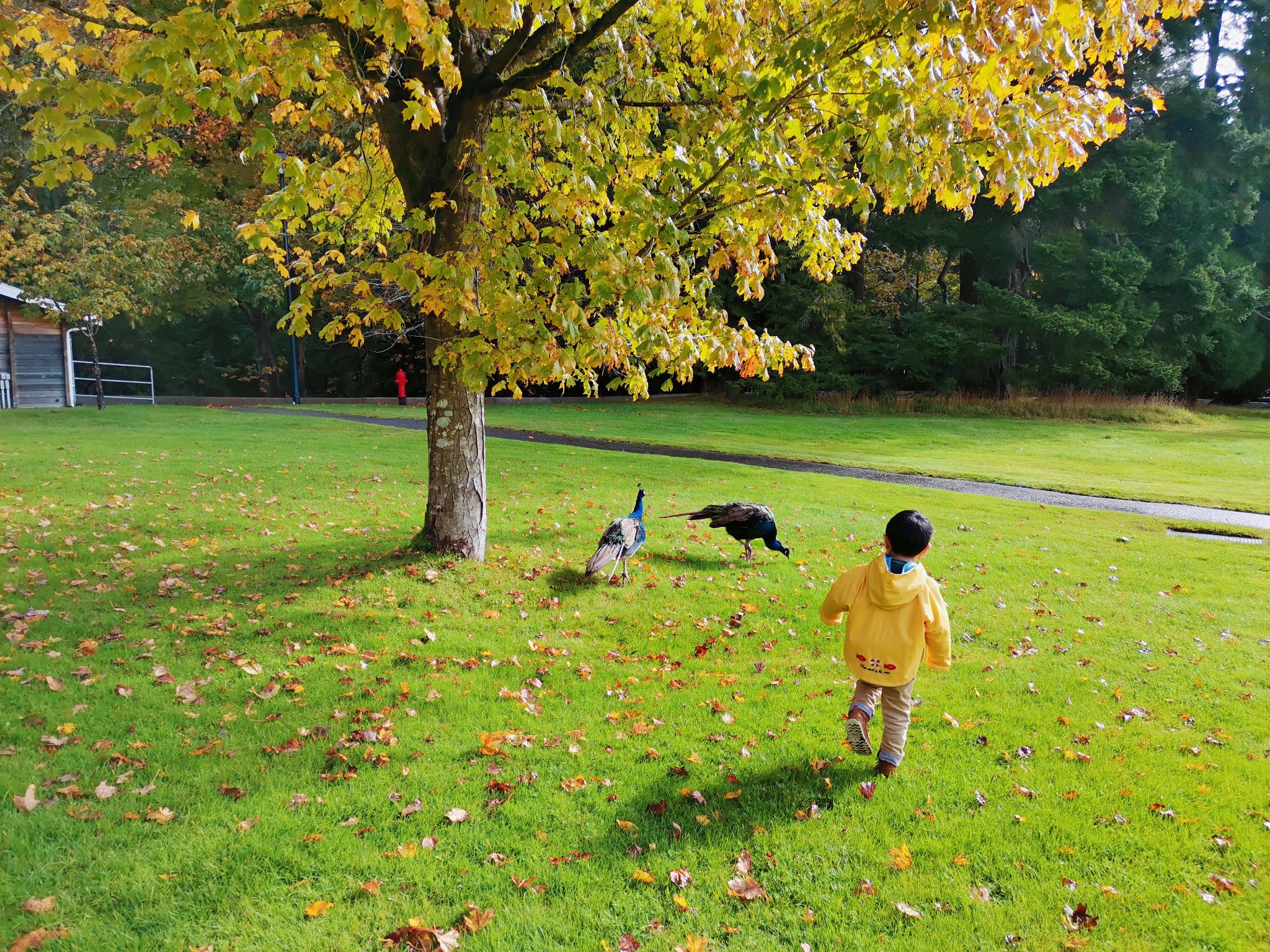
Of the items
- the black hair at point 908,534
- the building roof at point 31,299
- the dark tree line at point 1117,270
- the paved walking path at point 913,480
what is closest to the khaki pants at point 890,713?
the black hair at point 908,534

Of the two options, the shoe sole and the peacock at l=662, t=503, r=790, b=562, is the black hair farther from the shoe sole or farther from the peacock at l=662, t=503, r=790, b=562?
the peacock at l=662, t=503, r=790, b=562

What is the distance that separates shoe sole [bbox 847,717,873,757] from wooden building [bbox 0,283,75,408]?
83.6ft

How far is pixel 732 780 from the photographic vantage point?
4.11 meters

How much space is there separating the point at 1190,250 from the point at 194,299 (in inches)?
1526

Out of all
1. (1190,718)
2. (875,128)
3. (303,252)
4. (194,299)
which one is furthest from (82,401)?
(1190,718)

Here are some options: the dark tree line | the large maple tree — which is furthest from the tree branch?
the dark tree line

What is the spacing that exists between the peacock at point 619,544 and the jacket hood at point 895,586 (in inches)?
127

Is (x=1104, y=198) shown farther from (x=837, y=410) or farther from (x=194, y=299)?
(x=194, y=299)

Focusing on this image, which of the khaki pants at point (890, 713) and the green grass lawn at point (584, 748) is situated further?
the khaki pants at point (890, 713)

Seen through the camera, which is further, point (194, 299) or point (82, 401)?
point (194, 299)

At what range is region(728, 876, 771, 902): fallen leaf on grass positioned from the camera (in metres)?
3.21

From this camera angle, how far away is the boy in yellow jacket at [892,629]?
3.92 metres

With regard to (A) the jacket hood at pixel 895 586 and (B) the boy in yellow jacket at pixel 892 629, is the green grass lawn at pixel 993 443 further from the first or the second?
(A) the jacket hood at pixel 895 586

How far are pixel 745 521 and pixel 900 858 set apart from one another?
15.7 feet
